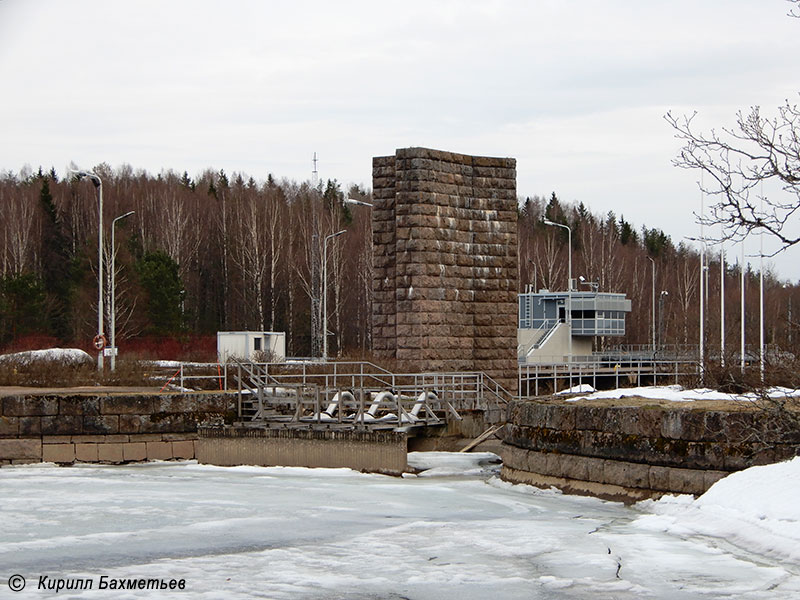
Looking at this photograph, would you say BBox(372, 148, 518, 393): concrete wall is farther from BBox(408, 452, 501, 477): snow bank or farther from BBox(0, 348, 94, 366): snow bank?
BBox(0, 348, 94, 366): snow bank

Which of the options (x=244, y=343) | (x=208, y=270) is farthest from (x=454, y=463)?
(x=208, y=270)

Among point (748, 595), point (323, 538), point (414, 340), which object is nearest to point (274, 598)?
point (323, 538)

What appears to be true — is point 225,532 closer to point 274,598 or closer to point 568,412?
point 274,598

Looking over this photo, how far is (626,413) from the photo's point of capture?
15711 mm

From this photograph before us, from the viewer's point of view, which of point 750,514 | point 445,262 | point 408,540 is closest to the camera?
point 408,540

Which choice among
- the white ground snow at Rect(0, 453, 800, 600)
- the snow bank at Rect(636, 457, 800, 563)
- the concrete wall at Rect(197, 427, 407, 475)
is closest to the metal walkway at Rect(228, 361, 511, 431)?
the concrete wall at Rect(197, 427, 407, 475)

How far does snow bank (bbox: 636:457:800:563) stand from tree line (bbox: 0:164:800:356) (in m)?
44.6

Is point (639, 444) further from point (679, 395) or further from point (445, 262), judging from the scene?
point (445, 262)

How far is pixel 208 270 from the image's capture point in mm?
87125

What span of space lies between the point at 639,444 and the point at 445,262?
17154mm

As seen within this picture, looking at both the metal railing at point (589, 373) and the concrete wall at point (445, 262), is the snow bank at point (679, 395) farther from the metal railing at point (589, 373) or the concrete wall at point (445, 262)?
the metal railing at point (589, 373)

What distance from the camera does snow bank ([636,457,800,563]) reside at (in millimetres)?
11031

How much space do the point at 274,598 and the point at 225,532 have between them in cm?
349

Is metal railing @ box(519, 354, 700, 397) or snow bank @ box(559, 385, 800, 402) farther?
metal railing @ box(519, 354, 700, 397)
